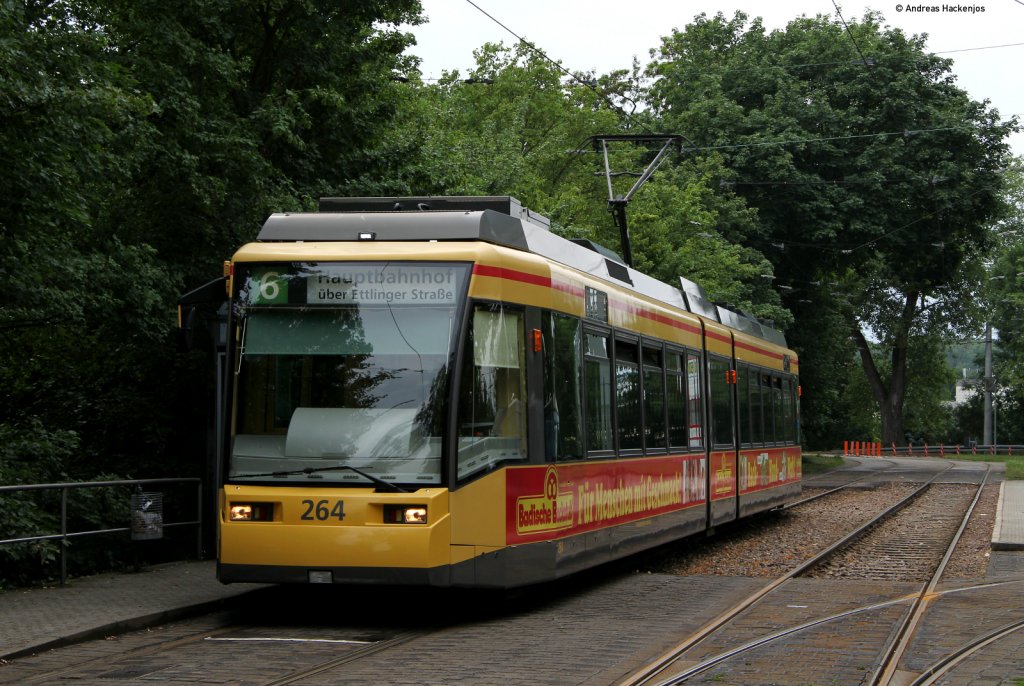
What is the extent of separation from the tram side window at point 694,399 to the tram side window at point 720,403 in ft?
2.24

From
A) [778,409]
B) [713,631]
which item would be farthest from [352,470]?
[778,409]

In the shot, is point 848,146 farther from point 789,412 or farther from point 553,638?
point 553,638

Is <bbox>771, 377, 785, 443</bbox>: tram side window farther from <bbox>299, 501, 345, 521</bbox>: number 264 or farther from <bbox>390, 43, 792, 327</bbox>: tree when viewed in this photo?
<bbox>299, 501, 345, 521</bbox>: number 264

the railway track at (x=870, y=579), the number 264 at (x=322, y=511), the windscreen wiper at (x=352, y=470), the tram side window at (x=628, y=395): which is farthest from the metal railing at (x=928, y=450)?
the number 264 at (x=322, y=511)

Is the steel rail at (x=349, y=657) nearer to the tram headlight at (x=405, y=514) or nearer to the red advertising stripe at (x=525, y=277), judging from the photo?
the tram headlight at (x=405, y=514)

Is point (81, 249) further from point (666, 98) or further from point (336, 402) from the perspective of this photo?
point (666, 98)

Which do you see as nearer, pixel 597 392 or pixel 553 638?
pixel 553 638

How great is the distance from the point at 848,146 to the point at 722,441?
2775 cm

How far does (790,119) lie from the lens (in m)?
43.0

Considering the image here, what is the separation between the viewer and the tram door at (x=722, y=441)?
1750 centimetres

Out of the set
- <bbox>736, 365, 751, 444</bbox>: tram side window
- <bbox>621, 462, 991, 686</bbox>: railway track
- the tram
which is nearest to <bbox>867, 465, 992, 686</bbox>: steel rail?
<bbox>621, 462, 991, 686</bbox>: railway track

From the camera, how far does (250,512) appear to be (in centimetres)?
1016

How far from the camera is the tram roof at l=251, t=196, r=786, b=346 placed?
10867 millimetres

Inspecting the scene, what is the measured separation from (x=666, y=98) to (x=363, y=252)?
125 ft
